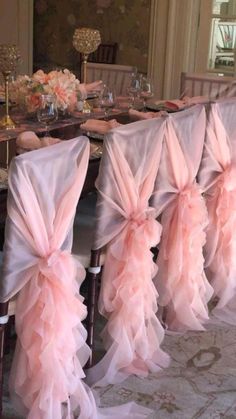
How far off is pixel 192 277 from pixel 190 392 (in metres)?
0.50

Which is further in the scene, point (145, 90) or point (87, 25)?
point (87, 25)

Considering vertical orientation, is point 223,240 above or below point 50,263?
below

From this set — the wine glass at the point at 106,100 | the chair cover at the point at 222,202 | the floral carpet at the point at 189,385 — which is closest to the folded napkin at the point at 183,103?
the wine glass at the point at 106,100

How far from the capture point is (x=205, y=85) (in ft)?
12.8

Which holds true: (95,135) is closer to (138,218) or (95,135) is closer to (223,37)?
(138,218)

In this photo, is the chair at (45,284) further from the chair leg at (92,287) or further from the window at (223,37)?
the window at (223,37)

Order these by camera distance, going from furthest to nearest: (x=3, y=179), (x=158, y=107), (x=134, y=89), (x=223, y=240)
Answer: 1. (x=134, y=89)
2. (x=158, y=107)
3. (x=223, y=240)
4. (x=3, y=179)

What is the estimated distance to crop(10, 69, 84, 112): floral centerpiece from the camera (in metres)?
2.73

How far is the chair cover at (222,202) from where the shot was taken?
2707 millimetres

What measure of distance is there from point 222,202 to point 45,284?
1.18m

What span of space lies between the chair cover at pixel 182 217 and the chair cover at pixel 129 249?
0.15 m

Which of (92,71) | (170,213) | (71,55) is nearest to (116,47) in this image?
(71,55)

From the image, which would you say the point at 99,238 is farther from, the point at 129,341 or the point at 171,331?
the point at 171,331

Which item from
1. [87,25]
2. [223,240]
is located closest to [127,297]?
[223,240]
